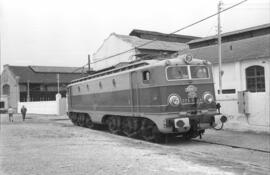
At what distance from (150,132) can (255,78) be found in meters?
28.2

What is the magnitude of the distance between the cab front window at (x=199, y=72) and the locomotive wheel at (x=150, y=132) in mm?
2493

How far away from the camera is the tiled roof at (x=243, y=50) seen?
3991 centimetres

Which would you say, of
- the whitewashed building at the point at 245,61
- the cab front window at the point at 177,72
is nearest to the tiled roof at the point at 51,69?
the whitewashed building at the point at 245,61

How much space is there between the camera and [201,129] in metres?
15.0

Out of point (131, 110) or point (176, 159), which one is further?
point (131, 110)

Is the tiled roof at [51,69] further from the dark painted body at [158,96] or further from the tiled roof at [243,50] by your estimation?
the dark painted body at [158,96]

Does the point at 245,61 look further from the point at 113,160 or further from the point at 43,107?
the point at 113,160

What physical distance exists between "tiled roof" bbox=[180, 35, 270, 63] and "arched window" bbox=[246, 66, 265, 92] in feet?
5.03

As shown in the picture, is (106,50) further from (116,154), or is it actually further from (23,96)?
(116,154)

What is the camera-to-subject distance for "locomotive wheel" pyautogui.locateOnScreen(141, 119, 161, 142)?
1535 cm

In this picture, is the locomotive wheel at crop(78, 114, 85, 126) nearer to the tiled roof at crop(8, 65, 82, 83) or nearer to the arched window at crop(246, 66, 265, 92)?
the arched window at crop(246, 66, 265, 92)

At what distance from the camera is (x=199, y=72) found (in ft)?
51.0

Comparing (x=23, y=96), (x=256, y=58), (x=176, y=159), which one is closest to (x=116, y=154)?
(x=176, y=159)

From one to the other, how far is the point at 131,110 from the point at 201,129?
3.15 meters
